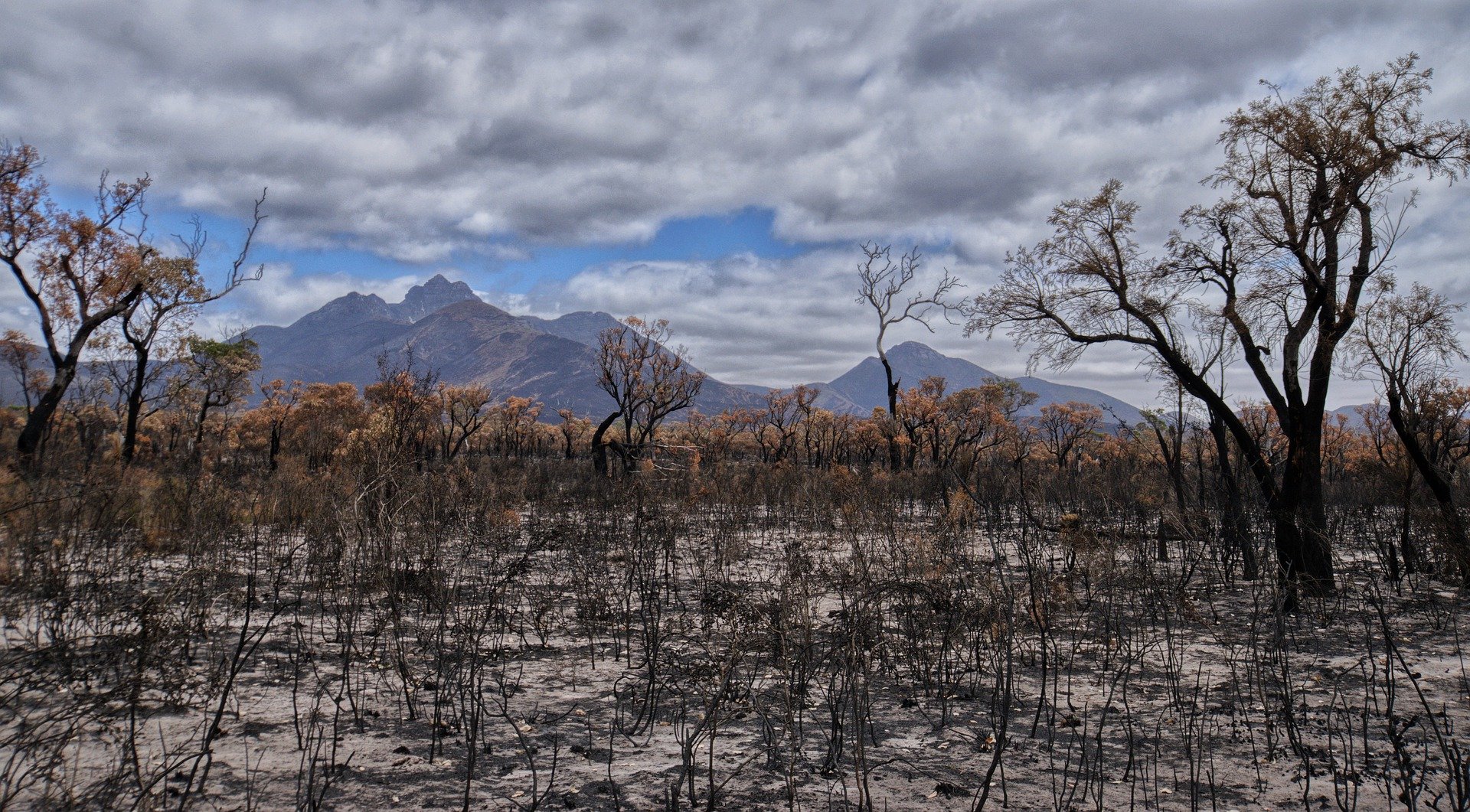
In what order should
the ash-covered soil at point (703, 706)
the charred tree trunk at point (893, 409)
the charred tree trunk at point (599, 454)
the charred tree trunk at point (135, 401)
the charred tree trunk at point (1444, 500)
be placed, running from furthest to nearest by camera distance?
the charred tree trunk at point (893, 409)
the charred tree trunk at point (599, 454)
the charred tree trunk at point (135, 401)
the charred tree trunk at point (1444, 500)
the ash-covered soil at point (703, 706)

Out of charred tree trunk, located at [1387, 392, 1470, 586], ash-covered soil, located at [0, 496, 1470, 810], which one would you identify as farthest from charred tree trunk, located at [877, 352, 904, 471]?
ash-covered soil, located at [0, 496, 1470, 810]

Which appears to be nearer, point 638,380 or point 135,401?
point 135,401

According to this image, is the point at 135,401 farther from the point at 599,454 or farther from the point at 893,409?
the point at 893,409

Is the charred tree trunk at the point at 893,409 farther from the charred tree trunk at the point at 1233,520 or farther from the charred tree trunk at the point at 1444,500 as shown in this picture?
the charred tree trunk at the point at 1444,500

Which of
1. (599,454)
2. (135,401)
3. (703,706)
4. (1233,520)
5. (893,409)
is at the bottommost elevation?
(703,706)

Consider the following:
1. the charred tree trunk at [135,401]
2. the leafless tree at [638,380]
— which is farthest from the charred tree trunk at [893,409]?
the charred tree trunk at [135,401]

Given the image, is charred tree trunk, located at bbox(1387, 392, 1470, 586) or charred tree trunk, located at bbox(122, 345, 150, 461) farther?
charred tree trunk, located at bbox(122, 345, 150, 461)

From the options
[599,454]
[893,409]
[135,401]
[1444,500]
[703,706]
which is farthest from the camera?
[893,409]

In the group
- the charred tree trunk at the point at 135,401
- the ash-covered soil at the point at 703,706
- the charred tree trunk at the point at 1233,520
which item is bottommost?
the ash-covered soil at the point at 703,706

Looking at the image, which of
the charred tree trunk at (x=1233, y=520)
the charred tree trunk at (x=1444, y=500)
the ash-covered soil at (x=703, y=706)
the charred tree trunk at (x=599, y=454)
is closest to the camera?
the ash-covered soil at (x=703, y=706)

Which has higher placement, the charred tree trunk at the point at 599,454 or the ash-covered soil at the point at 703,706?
the charred tree trunk at the point at 599,454

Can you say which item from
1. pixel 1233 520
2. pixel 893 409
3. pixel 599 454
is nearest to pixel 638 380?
pixel 599 454

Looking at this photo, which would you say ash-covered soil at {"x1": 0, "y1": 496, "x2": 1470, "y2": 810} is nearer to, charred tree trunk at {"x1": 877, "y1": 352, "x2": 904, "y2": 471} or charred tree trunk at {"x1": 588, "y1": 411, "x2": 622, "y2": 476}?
charred tree trunk at {"x1": 588, "y1": 411, "x2": 622, "y2": 476}


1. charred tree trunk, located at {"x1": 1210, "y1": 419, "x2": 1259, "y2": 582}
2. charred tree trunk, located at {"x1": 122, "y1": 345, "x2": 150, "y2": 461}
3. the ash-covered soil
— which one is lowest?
the ash-covered soil
